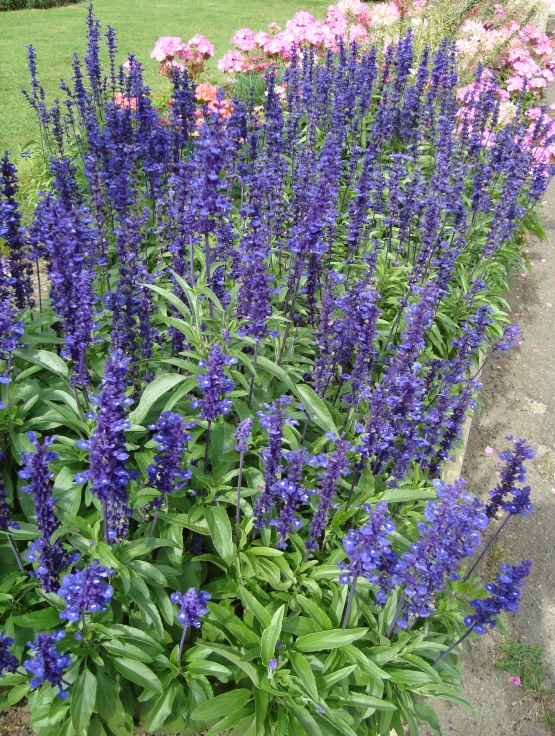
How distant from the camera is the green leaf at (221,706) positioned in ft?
9.64

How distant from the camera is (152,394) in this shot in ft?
12.6

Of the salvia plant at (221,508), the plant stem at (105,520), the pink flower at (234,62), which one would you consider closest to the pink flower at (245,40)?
the pink flower at (234,62)

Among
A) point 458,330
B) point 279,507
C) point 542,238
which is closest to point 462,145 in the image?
point 542,238

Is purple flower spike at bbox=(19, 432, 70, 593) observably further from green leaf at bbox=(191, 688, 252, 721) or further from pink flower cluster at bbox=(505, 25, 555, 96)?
pink flower cluster at bbox=(505, 25, 555, 96)

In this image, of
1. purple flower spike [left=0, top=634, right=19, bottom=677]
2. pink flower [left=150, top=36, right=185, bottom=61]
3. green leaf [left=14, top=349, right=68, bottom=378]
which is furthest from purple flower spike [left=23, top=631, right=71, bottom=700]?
pink flower [left=150, top=36, right=185, bottom=61]

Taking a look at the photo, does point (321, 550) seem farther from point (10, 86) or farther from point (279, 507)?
point (10, 86)

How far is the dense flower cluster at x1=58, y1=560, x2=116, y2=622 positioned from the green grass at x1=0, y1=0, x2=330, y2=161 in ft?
34.3

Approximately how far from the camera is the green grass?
1452cm

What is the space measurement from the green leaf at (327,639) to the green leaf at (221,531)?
23.5 inches

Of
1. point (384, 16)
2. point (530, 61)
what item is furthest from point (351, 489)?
point (384, 16)

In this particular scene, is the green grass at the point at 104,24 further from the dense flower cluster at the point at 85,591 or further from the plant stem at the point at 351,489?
the dense flower cluster at the point at 85,591

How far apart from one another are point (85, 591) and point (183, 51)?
999cm

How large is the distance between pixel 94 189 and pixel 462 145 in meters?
5.23

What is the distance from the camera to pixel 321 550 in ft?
12.9
